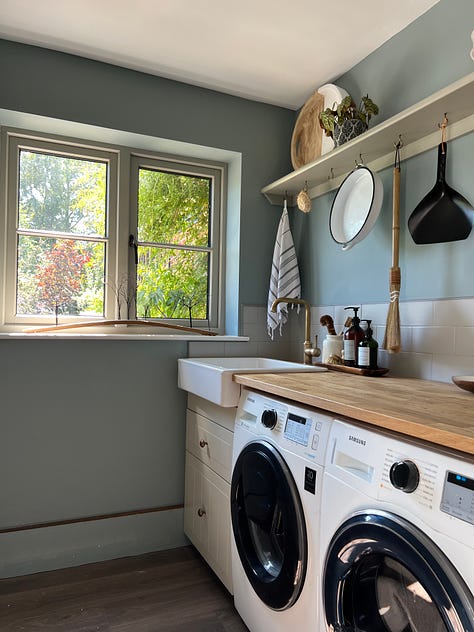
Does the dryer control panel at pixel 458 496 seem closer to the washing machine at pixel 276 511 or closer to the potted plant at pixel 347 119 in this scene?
the washing machine at pixel 276 511

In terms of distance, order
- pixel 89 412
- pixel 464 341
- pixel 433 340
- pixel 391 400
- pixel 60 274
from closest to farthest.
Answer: pixel 391 400
pixel 464 341
pixel 433 340
pixel 89 412
pixel 60 274

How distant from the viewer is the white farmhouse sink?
1752 millimetres

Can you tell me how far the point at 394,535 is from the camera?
2.97 feet

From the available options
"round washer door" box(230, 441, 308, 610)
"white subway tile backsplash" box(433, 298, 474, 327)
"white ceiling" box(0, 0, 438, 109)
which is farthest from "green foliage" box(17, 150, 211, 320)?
"white subway tile backsplash" box(433, 298, 474, 327)

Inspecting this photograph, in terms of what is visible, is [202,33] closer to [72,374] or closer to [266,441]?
[72,374]

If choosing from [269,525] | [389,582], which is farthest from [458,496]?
[269,525]

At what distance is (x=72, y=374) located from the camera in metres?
2.14

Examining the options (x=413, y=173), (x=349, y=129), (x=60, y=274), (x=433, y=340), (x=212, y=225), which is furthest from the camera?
(x=212, y=225)

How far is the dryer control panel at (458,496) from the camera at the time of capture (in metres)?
0.79

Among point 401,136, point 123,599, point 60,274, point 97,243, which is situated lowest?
point 123,599

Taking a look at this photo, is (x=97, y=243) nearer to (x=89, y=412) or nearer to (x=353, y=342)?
(x=89, y=412)

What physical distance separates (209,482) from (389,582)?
1.13 m

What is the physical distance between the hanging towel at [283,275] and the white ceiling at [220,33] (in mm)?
807

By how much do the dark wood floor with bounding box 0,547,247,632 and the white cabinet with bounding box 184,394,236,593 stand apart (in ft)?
0.33
